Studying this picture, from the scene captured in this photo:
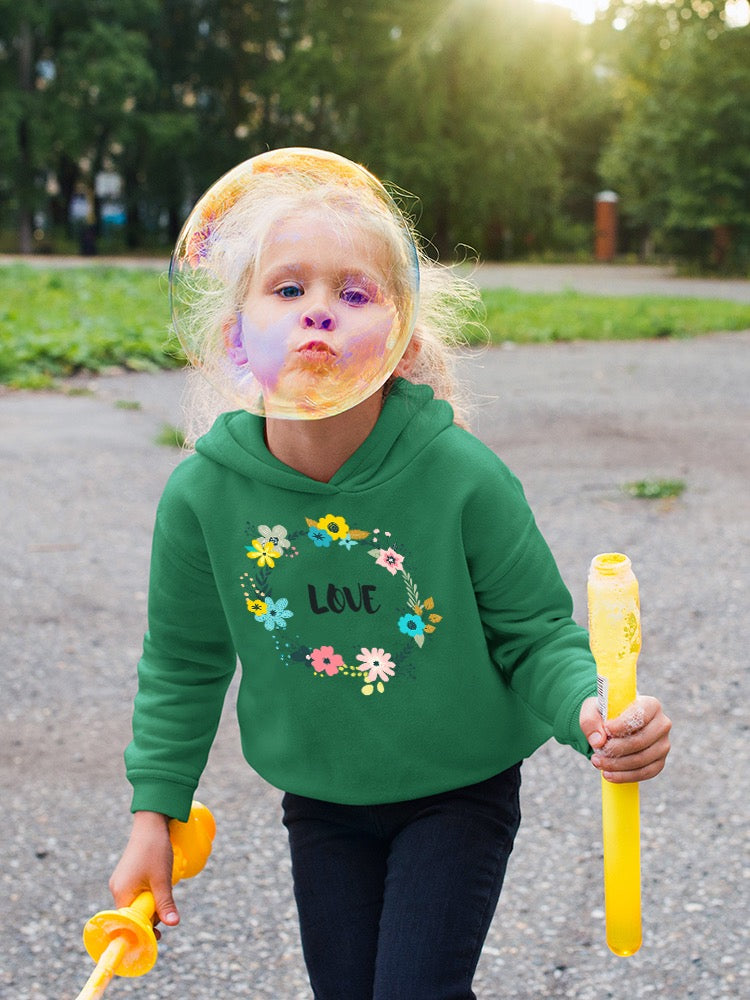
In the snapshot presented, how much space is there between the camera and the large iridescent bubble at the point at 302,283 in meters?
1.61

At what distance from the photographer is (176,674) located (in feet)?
6.15

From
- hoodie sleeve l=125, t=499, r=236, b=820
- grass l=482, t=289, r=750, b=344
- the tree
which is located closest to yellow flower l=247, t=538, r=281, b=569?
hoodie sleeve l=125, t=499, r=236, b=820

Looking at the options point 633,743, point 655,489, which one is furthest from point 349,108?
point 633,743

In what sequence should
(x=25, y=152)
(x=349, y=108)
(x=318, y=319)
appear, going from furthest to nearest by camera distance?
(x=349, y=108)
(x=25, y=152)
(x=318, y=319)

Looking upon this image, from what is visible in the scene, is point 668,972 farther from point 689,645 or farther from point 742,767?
point 689,645

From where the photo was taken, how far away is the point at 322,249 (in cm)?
163

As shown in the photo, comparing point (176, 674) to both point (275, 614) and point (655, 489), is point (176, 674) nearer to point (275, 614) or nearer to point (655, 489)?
point (275, 614)

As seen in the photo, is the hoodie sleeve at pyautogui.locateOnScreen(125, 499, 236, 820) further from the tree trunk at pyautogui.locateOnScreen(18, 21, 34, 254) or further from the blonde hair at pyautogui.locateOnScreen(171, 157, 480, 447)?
the tree trunk at pyautogui.locateOnScreen(18, 21, 34, 254)

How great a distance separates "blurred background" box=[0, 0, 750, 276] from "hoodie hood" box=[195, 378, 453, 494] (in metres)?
22.9

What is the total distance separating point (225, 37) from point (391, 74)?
25.7 feet

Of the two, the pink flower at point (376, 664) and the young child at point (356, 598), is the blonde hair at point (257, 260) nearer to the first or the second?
the young child at point (356, 598)

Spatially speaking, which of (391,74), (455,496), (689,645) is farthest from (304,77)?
(455,496)

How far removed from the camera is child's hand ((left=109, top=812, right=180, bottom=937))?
68.9 inches

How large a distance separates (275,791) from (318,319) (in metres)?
1.78
